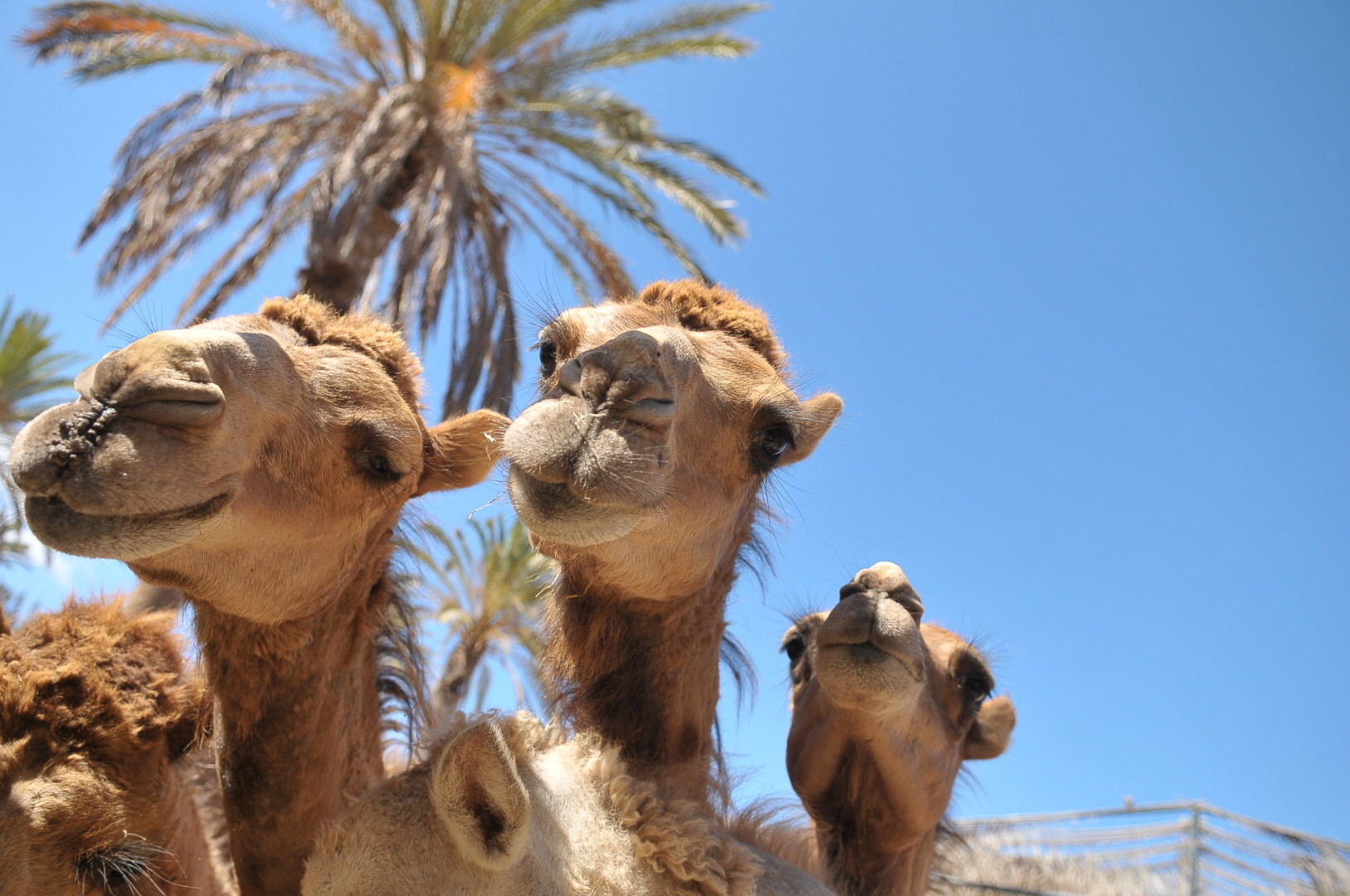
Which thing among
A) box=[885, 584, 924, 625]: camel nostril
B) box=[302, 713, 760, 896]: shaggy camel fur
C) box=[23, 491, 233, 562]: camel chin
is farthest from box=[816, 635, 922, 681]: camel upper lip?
box=[23, 491, 233, 562]: camel chin

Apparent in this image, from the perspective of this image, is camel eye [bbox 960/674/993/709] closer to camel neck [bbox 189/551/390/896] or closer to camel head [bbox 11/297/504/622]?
camel head [bbox 11/297/504/622]

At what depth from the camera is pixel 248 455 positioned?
8.54ft

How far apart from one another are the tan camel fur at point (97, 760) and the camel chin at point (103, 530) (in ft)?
2.64

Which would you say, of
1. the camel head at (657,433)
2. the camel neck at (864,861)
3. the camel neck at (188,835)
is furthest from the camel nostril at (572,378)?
the camel neck at (864,861)

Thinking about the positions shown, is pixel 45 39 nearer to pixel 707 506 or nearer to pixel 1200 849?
pixel 707 506

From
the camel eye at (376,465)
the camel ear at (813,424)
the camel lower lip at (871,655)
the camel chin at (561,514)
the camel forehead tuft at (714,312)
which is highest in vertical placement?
the camel forehead tuft at (714,312)

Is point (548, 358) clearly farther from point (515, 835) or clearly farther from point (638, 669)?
point (515, 835)

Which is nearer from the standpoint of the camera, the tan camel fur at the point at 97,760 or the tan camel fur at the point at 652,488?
the tan camel fur at the point at 652,488

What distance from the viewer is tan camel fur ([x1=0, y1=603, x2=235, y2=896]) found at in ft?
8.71

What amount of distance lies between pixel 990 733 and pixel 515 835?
289 centimetres

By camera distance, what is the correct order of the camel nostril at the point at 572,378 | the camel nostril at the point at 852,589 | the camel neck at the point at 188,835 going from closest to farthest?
1. the camel nostril at the point at 572,378
2. the camel neck at the point at 188,835
3. the camel nostril at the point at 852,589

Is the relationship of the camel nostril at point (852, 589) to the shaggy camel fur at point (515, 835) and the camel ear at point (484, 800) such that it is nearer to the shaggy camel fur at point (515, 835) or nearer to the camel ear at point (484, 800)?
the shaggy camel fur at point (515, 835)

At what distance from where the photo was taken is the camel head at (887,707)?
3094 mm

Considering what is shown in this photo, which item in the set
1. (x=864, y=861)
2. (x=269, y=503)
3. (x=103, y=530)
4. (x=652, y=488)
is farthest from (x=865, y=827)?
(x=103, y=530)
